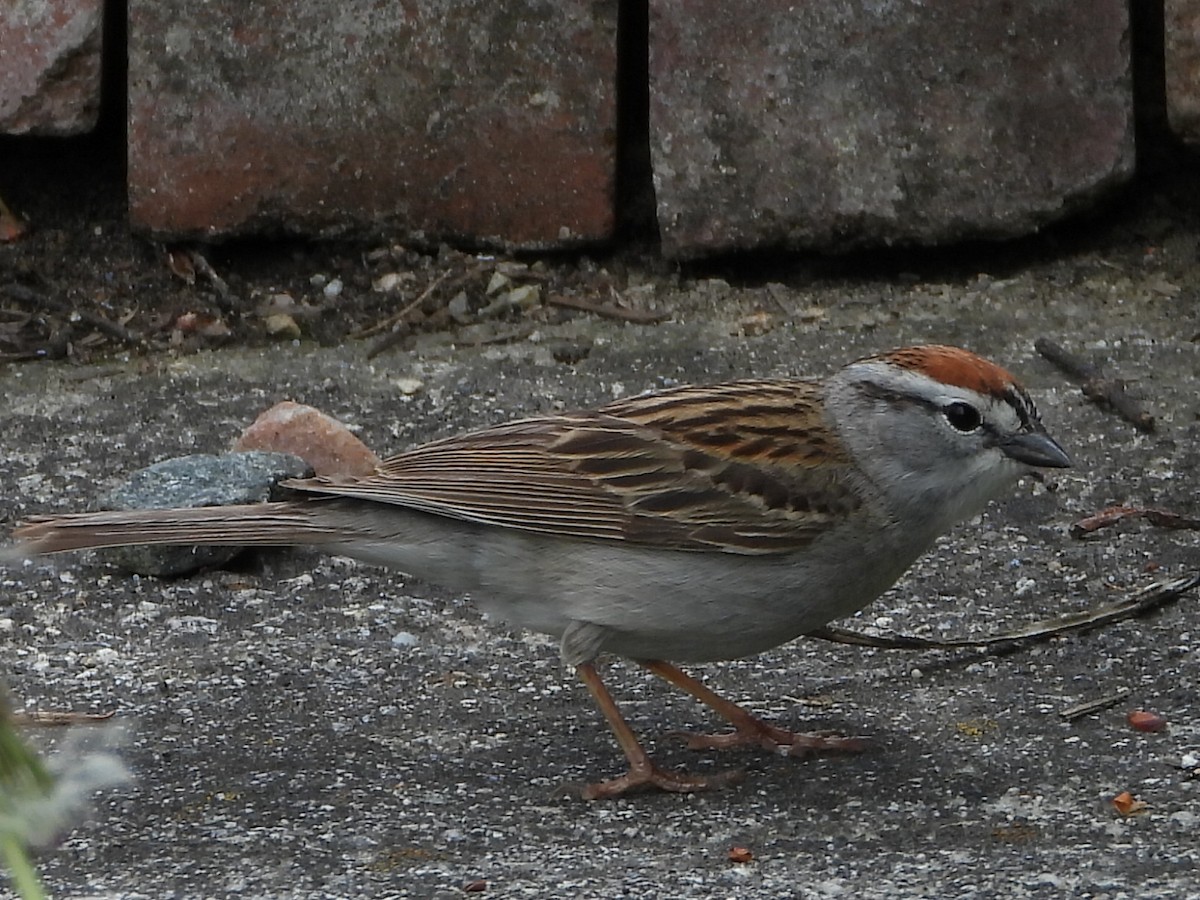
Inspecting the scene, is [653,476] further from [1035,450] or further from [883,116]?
[883,116]

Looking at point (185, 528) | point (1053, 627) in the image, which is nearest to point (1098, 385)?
point (1053, 627)

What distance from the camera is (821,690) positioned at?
14.5ft

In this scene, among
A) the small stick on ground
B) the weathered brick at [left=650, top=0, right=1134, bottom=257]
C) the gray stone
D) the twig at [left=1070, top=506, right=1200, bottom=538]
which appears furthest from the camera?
the weathered brick at [left=650, top=0, right=1134, bottom=257]

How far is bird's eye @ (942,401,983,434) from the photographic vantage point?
4008 millimetres

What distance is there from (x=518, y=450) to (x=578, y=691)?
65cm

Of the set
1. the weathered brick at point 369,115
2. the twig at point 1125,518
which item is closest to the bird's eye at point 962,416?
the twig at point 1125,518

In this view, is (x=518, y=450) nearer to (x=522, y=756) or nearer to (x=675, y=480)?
(x=675, y=480)

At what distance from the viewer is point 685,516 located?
13.0 ft

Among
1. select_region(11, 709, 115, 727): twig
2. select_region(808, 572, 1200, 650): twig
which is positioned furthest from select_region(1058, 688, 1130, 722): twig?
select_region(11, 709, 115, 727): twig

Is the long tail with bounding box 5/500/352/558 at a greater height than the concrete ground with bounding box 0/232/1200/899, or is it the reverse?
the long tail with bounding box 5/500/352/558

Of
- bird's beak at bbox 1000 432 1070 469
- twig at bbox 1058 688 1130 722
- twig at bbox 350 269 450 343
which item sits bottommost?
twig at bbox 1058 688 1130 722

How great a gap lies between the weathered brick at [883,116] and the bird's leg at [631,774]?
279cm

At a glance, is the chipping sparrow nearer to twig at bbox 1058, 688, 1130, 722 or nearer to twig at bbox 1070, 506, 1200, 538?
twig at bbox 1058, 688, 1130, 722

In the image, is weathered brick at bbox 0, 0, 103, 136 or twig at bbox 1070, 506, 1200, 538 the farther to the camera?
weathered brick at bbox 0, 0, 103, 136
